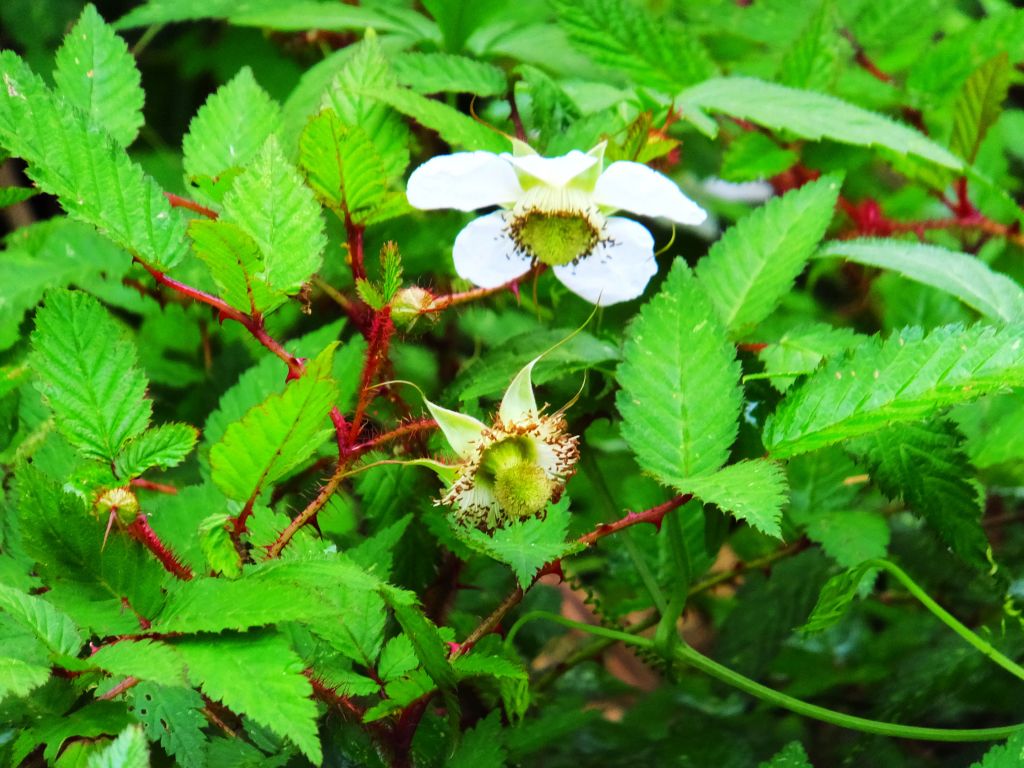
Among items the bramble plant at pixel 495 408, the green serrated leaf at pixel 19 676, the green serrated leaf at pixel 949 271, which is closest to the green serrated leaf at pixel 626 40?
the bramble plant at pixel 495 408

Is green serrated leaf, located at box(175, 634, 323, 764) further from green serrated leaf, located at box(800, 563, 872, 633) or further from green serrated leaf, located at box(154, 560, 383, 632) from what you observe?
green serrated leaf, located at box(800, 563, 872, 633)

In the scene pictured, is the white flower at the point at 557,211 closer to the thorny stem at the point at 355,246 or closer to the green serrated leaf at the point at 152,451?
the thorny stem at the point at 355,246

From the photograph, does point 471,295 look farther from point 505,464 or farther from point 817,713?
point 817,713

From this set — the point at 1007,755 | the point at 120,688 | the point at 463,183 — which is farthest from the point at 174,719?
the point at 1007,755

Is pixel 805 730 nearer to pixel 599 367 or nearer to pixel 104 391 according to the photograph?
pixel 599 367

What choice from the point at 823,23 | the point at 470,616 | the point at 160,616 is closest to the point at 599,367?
the point at 470,616

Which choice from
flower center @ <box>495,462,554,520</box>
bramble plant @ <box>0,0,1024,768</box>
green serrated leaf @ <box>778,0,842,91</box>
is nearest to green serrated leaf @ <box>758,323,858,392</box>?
bramble plant @ <box>0,0,1024,768</box>
